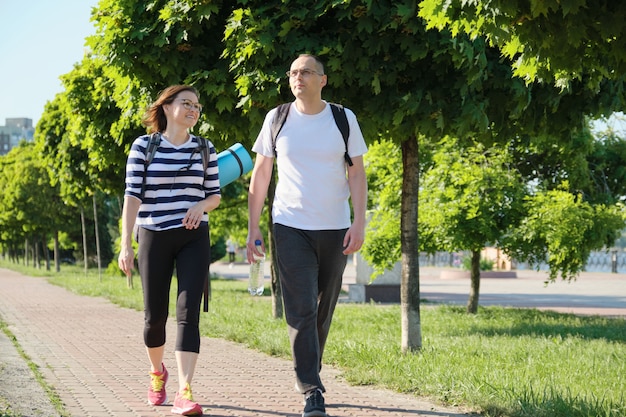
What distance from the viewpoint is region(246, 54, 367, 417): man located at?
19.0ft

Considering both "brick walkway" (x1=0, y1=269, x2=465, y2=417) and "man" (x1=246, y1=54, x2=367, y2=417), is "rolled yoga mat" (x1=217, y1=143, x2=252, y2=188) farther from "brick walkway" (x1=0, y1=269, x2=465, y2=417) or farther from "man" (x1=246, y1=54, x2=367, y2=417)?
"brick walkway" (x1=0, y1=269, x2=465, y2=417)

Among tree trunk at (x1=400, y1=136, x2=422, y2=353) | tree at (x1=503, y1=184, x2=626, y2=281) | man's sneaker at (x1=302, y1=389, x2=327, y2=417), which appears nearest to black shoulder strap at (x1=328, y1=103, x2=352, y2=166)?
man's sneaker at (x1=302, y1=389, x2=327, y2=417)

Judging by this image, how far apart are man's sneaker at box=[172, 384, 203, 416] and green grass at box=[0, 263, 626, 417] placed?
171 centimetres

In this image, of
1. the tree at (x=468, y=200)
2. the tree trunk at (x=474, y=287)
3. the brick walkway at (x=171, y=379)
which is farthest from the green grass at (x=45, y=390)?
the tree trunk at (x=474, y=287)

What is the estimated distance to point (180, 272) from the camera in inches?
239

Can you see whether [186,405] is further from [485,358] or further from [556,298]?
[556,298]

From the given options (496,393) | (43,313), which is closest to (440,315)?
(43,313)

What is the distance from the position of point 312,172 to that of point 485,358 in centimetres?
390

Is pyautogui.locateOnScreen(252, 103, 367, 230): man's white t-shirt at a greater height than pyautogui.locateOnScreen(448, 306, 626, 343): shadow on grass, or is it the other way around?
pyautogui.locateOnScreen(252, 103, 367, 230): man's white t-shirt

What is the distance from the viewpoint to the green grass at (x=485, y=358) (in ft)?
20.8

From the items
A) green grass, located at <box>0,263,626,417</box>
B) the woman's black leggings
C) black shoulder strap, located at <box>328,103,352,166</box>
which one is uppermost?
black shoulder strap, located at <box>328,103,352,166</box>

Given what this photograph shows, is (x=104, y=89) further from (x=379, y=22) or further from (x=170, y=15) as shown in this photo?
(x=379, y=22)

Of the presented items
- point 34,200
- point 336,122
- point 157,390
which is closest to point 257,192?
point 336,122

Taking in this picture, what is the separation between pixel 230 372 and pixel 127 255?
2.49 metres
